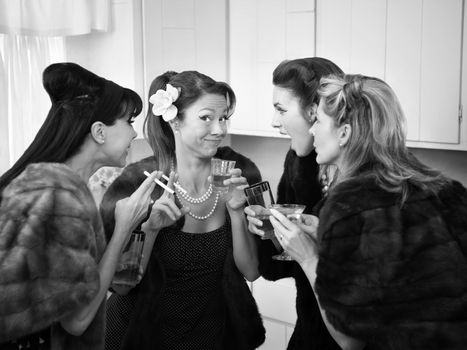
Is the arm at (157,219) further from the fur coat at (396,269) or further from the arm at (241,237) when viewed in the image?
the fur coat at (396,269)

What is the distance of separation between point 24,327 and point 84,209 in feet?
1.03

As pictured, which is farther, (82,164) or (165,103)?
(165,103)

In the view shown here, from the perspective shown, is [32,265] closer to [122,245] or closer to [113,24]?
[122,245]

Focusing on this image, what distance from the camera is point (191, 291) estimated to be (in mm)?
2359

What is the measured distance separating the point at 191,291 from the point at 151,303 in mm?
145

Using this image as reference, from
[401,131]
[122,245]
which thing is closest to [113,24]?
[122,245]

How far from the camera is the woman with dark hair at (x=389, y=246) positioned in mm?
1651

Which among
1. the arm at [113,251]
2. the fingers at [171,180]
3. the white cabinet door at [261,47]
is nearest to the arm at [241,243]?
the fingers at [171,180]

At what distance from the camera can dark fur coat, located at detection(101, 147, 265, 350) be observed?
2.30 meters

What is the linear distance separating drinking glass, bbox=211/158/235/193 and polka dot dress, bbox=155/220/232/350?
0.77 ft

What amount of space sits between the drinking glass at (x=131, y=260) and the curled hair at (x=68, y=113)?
32 cm

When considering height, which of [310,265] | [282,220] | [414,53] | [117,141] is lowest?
[310,265]

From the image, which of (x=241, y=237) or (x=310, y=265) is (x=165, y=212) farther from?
(x=310, y=265)

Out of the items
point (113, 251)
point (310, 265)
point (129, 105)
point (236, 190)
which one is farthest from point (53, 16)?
point (310, 265)
